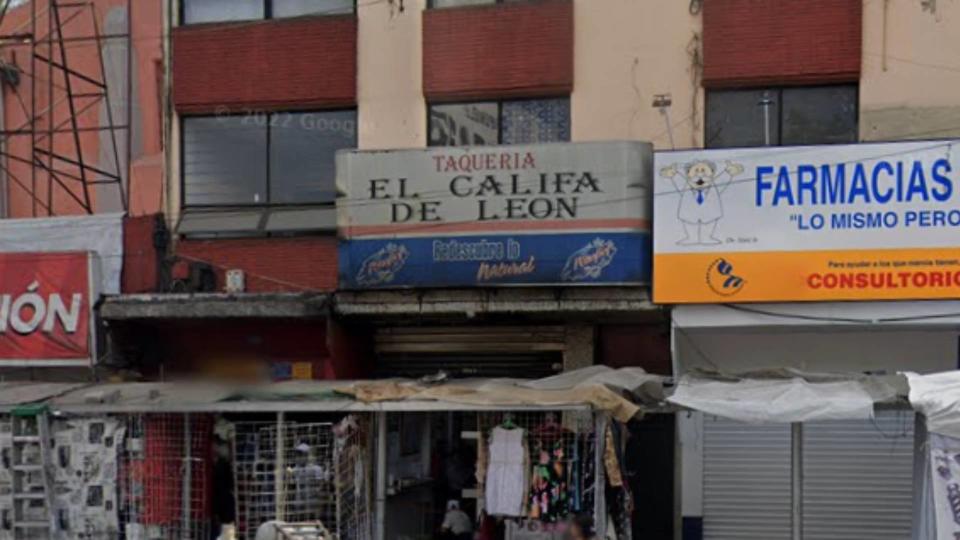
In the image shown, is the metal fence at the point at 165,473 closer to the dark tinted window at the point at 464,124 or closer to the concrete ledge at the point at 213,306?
the concrete ledge at the point at 213,306

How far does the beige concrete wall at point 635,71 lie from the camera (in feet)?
45.5

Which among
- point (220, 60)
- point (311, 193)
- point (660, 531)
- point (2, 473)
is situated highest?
point (220, 60)

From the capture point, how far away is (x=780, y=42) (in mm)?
13648

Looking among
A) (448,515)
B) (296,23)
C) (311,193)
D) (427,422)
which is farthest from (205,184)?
(448,515)

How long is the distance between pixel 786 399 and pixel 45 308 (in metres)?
9.81

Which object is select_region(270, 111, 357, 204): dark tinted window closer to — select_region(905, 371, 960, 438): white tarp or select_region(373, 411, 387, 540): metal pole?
select_region(373, 411, 387, 540): metal pole

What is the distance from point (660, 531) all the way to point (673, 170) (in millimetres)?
4637

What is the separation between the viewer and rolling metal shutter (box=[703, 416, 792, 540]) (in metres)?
13.6

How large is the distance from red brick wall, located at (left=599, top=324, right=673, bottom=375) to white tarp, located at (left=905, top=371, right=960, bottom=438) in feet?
16.2

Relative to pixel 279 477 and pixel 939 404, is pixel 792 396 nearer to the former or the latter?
pixel 939 404

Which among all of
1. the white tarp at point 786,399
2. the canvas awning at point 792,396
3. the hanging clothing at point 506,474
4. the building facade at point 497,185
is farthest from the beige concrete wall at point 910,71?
the hanging clothing at point 506,474

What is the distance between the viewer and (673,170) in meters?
12.9

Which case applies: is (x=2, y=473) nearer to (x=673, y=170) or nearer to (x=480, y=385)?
(x=480, y=385)

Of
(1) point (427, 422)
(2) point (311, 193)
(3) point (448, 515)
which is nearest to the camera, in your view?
(3) point (448, 515)
